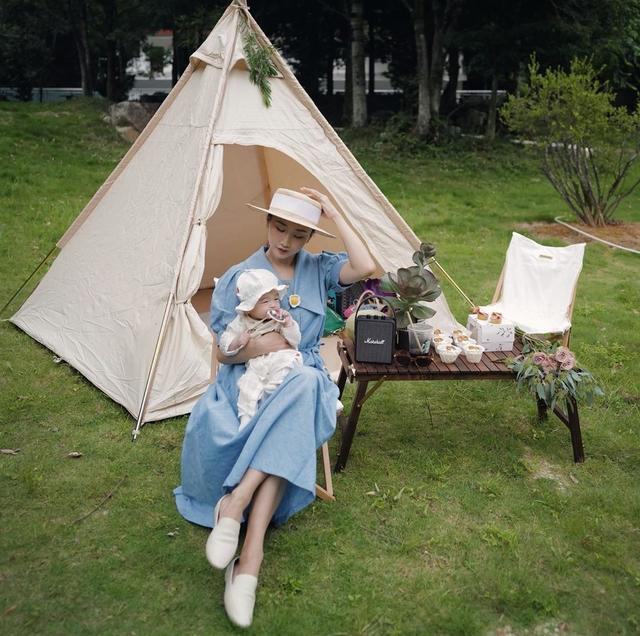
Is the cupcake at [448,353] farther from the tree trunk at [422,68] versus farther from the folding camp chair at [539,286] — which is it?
the tree trunk at [422,68]

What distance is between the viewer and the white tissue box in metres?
3.69

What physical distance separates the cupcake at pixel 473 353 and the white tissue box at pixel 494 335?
15 centimetres

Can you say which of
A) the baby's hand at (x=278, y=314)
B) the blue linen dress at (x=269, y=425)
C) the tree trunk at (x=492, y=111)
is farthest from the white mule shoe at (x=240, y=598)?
the tree trunk at (x=492, y=111)

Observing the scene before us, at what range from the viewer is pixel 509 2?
1339 centimetres

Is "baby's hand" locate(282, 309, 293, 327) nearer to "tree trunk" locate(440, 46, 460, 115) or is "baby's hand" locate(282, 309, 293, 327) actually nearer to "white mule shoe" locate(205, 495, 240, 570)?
"white mule shoe" locate(205, 495, 240, 570)

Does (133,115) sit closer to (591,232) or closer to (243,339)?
(591,232)

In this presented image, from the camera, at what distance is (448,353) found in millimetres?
3482

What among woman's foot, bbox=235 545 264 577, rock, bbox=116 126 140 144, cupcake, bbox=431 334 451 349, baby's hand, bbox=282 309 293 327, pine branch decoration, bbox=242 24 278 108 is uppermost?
pine branch decoration, bbox=242 24 278 108

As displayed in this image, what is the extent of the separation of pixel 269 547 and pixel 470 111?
14.5 metres

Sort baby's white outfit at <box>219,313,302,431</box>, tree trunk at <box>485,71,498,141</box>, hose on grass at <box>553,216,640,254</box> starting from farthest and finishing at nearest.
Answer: tree trunk at <box>485,71,498,141</box> < hose on grass at <box>553,216,640,254</box> < baby's white outfit at <box>219,313,302,431</box>

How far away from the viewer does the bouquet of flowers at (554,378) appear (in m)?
3.38

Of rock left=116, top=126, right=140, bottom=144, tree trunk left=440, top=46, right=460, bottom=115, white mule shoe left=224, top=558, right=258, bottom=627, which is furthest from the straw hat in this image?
tree trunk left=440, top=46, right=460, bottom=115

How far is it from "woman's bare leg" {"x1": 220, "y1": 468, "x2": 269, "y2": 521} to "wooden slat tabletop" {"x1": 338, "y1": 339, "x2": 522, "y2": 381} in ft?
2.65

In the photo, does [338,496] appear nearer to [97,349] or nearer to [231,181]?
[97,349]
